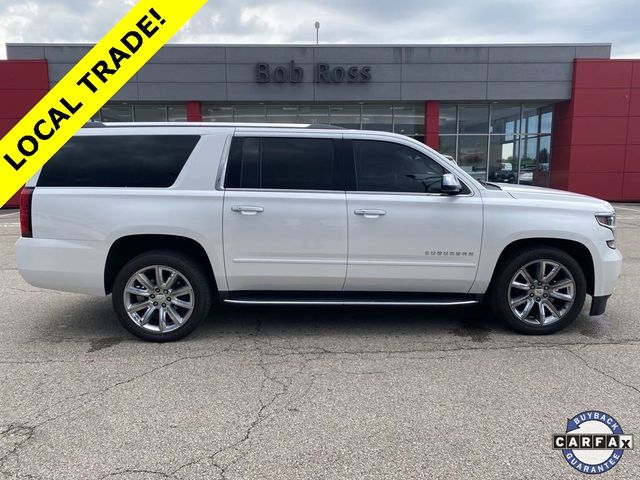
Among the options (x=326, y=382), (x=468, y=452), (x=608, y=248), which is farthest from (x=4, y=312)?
(x=608, y=248)

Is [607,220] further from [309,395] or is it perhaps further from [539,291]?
[309,395]

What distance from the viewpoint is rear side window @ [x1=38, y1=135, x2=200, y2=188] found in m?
4.38

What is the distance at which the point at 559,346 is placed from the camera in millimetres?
4340

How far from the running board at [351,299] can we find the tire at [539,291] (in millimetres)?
286

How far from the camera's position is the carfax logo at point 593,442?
267 centimetres

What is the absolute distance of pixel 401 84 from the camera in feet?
61.3

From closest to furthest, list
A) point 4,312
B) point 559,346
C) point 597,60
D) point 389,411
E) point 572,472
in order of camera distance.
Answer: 1. point 572,472
2. point 389,411
3. point 559,346
4. point 4,312
5. point 597,60

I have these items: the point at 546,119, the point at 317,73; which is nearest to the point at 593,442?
the point at 317,73

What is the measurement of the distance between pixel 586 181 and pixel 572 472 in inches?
762

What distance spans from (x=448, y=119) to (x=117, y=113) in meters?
13.9

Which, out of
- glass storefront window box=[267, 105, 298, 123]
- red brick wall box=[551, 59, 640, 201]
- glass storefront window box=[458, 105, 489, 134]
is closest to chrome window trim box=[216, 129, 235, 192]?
glass storefront window box=[267, 105, 298, 123]

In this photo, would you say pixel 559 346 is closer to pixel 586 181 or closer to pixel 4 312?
pixel 4 312

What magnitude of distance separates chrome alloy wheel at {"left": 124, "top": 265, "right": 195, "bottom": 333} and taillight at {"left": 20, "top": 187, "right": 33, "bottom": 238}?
3.33ft

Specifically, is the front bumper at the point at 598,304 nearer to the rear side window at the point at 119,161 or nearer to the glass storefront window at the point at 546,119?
the rear side window at the point at 119,161
